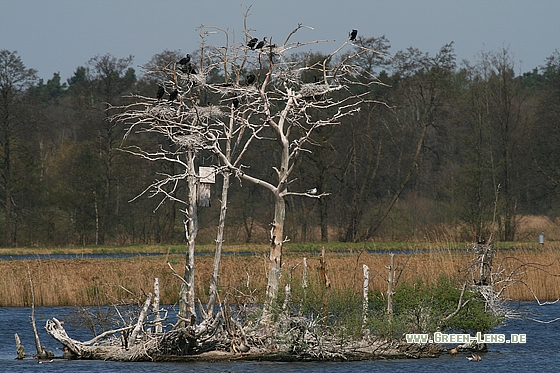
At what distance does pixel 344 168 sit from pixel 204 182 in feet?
102

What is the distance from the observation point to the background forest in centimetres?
4141

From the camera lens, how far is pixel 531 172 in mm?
40906

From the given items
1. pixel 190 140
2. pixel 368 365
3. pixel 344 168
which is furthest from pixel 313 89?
pixel 344 168

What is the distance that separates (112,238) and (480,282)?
112ft

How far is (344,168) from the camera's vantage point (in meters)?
44.7

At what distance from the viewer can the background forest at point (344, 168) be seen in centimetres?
4141

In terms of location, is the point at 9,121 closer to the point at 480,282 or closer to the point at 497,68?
the point at 497,68

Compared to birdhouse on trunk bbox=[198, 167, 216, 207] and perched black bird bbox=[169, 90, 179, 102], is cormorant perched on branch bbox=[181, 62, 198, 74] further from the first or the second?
birdhouse on trunk bbox=[198, 167, 216, 207]

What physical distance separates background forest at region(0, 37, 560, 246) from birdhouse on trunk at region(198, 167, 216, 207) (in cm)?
2663

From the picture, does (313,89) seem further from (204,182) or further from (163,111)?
(163,111)

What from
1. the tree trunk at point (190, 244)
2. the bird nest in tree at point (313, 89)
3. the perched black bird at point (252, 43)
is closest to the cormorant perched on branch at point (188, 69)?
the perched black bird at point (252, 43)

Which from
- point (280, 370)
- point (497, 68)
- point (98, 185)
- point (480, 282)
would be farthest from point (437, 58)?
point (280, 370)

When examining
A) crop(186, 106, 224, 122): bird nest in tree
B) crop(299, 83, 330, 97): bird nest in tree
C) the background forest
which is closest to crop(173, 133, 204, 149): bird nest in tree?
crop(186, 106, 224, 122): bird nest in tree

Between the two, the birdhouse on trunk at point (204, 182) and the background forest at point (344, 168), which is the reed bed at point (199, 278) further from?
the background forest at point (344, 168)
